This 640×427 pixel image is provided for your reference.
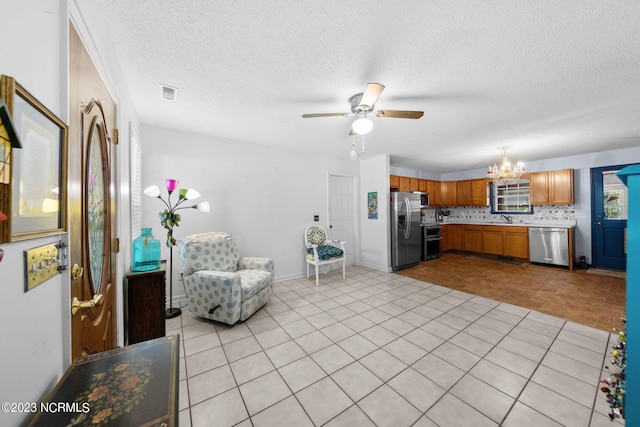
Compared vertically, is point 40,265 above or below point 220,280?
above

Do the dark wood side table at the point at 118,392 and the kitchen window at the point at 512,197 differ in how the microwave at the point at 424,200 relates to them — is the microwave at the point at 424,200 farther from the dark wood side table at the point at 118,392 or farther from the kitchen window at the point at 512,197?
the dark wood side table at the point at 118,392

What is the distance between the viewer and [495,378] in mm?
1798

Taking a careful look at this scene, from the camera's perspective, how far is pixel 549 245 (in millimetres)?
5012

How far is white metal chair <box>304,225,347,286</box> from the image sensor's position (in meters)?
4.09

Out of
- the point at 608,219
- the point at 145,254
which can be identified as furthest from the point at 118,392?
the point at 608,219

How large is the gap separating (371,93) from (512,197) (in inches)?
249

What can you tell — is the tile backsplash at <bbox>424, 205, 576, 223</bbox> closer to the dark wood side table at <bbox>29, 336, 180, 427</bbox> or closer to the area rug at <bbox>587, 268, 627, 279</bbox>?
the area rug at <bbox>587, 268, 627, 279</bbox>

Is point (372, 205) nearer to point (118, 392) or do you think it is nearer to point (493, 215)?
point (493, 215)

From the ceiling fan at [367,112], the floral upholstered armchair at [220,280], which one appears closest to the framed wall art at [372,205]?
the floral upholstered armchair at [220,280]

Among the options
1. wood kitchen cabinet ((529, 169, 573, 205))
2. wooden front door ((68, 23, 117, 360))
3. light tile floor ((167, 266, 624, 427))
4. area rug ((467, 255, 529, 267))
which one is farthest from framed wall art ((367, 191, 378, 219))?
wooden front door ((68, 23, 117, 360))

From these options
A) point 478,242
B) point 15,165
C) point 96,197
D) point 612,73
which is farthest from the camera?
point 478,242

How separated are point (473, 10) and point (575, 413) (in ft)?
8.57

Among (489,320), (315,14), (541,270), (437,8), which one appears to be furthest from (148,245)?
(541,270)

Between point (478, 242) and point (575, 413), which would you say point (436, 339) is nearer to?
point (575, 413)
